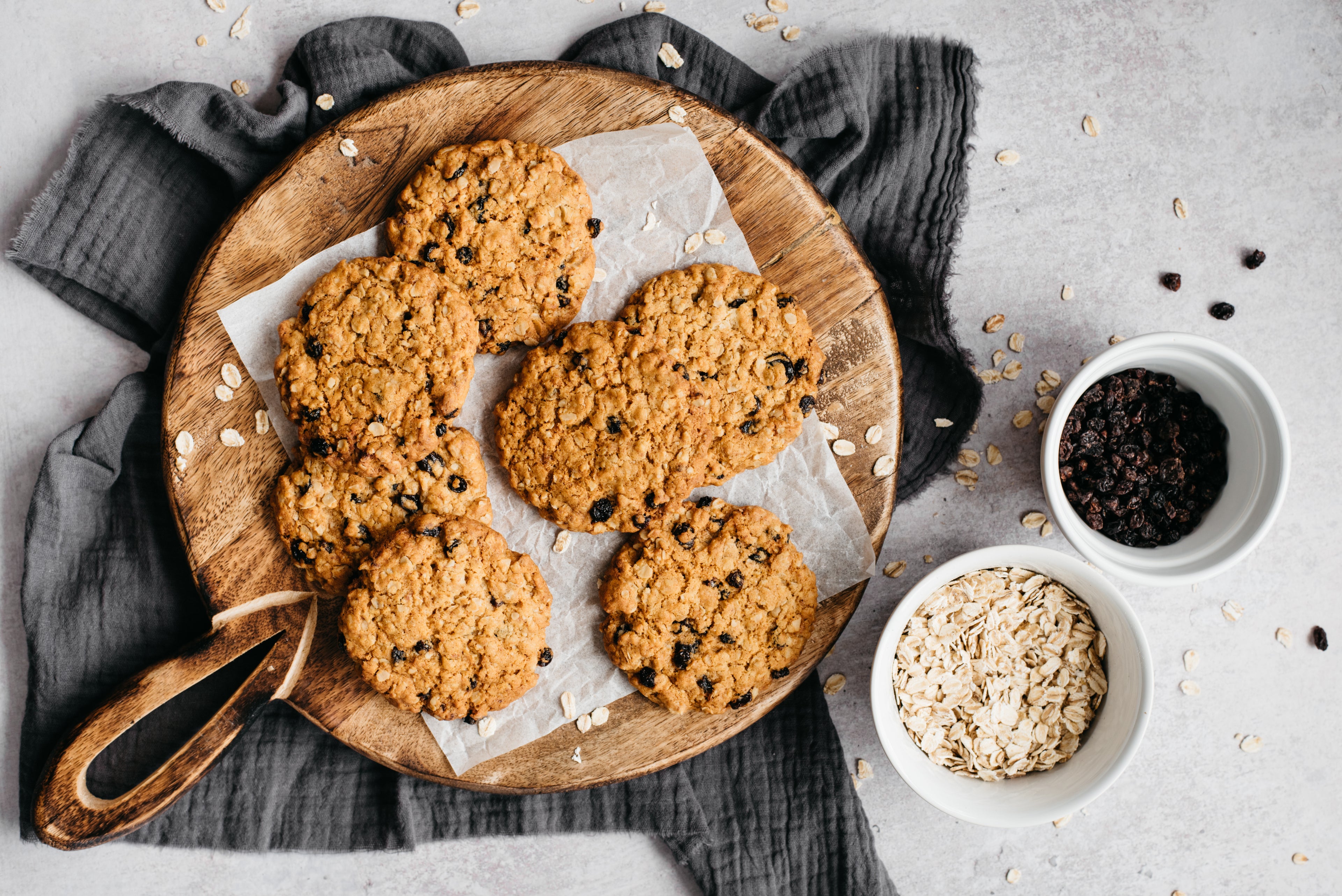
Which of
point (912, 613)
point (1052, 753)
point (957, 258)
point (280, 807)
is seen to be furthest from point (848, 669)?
point (280, 807)

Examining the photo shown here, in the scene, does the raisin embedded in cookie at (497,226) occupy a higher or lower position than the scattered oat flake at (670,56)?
lower

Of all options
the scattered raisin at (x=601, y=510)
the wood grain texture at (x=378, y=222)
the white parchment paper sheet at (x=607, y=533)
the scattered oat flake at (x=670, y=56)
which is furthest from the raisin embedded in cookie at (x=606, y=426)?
the scattered oat flake at (x=670, y=56)

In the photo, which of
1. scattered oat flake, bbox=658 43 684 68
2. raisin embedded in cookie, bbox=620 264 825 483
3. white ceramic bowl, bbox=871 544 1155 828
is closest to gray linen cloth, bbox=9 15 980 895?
scattered oat flake, bbox=658 43 684 68

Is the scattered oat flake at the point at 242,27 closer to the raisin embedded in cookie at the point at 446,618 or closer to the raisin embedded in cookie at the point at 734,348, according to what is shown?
the raisin embedded in cookie at the point at 734,348

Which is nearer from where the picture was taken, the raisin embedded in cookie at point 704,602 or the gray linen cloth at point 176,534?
the raisin embedded in cookie at point 704,602

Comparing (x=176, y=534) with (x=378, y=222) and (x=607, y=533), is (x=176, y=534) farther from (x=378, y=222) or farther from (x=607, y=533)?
(x=607, y=533)

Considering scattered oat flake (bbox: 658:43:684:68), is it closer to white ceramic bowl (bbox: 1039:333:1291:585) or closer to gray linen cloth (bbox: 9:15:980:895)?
gray linen cloth (bbox: 9:15:980:895)

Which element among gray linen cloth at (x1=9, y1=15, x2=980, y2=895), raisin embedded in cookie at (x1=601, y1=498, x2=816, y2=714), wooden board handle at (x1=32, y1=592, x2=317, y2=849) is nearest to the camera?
wooden board handle at (x1=32, y1=592, x2=317, y2=849)

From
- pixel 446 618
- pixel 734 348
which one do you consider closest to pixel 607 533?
pixel 446 618
